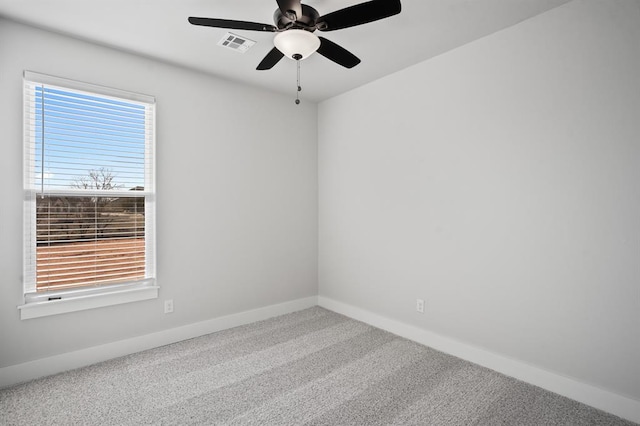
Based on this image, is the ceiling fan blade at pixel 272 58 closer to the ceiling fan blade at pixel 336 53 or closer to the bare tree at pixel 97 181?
the ceiling fan blade at pixel 336 53

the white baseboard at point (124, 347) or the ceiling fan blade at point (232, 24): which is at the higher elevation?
the ceiling fan blade at point (232, 24)

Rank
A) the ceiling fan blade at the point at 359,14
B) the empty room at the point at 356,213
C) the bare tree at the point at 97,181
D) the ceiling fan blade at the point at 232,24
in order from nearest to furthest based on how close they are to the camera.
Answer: the ceiling fan blade at the point at 359,14
the ceiling fan blade at the point at 232,24
the empty room at the point at 356,213
the bare tree at the point at 97,181

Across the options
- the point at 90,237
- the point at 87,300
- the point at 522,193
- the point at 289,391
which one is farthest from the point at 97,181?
the point at 522,193

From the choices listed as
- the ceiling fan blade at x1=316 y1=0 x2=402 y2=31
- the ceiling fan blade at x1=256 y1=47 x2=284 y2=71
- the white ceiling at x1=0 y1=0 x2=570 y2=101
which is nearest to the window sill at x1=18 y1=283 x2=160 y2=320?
the white ceiling at x1=0 y1=0 x2=570 y2=101

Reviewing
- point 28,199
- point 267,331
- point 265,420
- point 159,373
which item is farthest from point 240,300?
point 28,199

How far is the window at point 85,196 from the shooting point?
8.06ft

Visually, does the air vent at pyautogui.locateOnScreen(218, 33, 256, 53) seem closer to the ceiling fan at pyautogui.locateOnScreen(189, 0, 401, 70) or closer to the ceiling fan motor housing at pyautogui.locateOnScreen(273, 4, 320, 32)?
the ceiling fan at pyautogui.locateOnScreen(189, 0, 401, 70)

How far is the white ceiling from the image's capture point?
2.18 m

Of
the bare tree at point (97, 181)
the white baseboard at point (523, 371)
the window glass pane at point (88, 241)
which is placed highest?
the bare tree at point (97, 181)

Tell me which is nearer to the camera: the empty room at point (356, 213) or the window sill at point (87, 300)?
the empty room at point (356, 213)

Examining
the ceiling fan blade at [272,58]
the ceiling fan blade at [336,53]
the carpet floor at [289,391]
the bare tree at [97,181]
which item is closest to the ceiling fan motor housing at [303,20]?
the ceiling fan blade at [336,53]

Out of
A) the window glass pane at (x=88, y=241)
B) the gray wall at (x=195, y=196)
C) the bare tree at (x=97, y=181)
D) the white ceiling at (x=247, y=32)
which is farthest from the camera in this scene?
the bare tree at (x=97, y=181)

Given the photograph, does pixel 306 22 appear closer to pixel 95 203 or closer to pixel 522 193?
pixel 522 193

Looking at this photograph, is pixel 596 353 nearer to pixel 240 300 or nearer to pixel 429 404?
pixel 429 404
